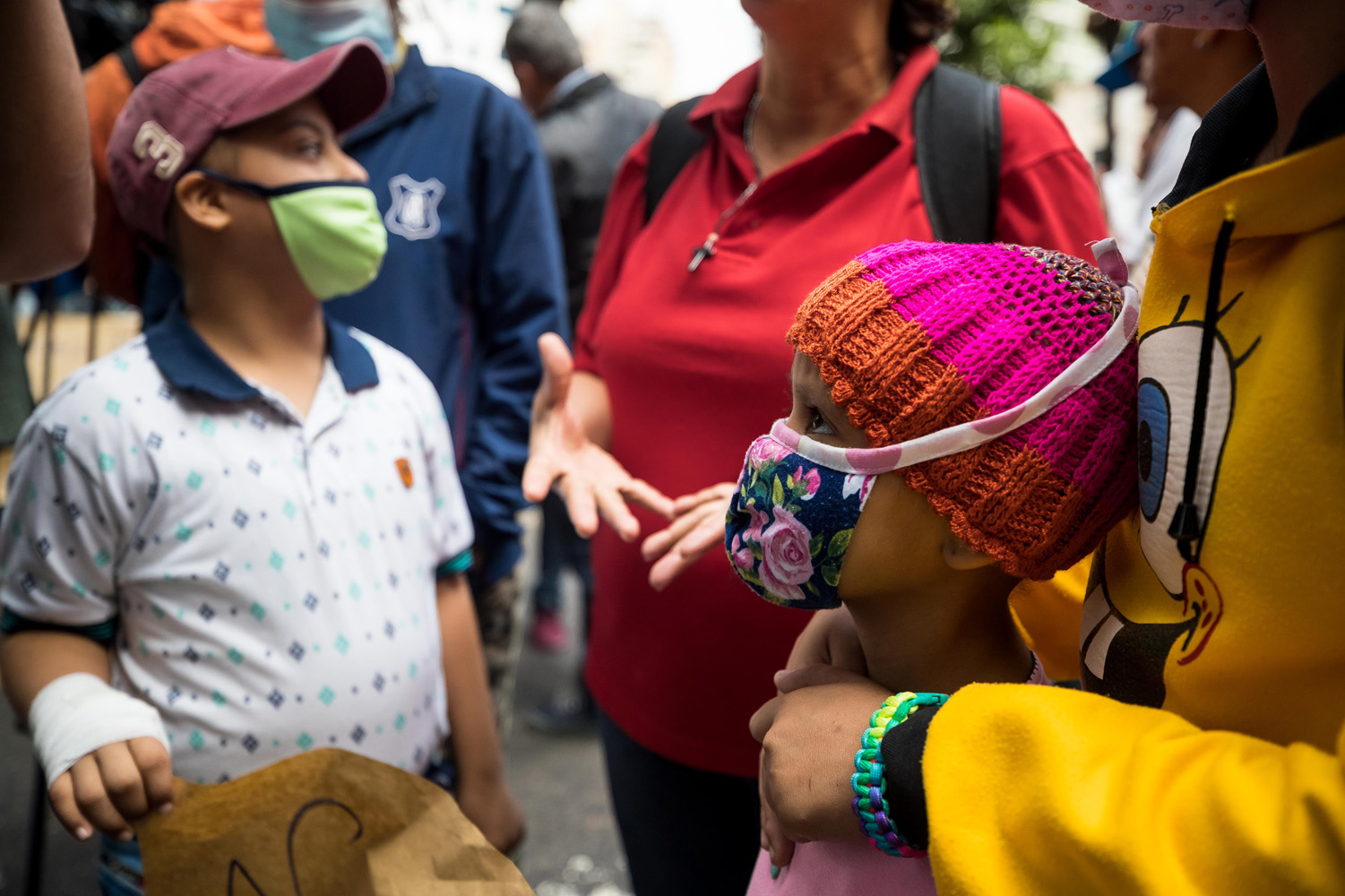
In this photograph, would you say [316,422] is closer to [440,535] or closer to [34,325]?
[440,535]

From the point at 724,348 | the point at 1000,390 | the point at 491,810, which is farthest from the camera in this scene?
the point at 491,810

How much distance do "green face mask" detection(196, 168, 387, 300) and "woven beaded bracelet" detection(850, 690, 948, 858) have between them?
125 cm

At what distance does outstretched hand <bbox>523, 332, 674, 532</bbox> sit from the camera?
1474mm

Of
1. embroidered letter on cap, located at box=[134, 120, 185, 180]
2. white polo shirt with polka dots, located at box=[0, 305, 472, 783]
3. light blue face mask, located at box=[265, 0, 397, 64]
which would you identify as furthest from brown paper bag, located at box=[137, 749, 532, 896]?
light blue face mask, located at box=[265, 0, 397, 64]

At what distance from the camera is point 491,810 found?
174 cm

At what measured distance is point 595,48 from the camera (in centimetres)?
1160

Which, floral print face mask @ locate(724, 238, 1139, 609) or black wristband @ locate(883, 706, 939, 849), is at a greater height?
floral print face mask @ locate(724, 238, 1139, 609)

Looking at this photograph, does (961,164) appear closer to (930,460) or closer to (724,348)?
(724,348)

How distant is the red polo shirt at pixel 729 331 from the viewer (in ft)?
4.73

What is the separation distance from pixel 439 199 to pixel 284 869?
1.60m

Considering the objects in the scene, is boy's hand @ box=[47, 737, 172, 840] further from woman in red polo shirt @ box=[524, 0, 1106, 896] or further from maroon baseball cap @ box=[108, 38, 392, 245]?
maroon baseball cap @ box=[108, 38, 392, 245]

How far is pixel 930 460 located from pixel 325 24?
6.91 feet

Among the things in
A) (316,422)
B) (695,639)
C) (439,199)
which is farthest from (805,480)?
(439,199)

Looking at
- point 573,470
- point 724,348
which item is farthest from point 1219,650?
point 573,470
